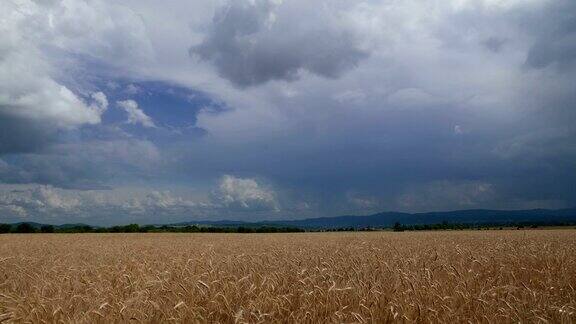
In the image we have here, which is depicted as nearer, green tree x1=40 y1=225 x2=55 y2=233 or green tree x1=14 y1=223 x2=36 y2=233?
green tree x1=14 y1=223 x2=36 y2=233

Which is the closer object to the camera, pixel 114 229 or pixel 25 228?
pixel 25 228

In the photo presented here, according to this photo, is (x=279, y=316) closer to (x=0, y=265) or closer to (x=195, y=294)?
(x=195, y=294)

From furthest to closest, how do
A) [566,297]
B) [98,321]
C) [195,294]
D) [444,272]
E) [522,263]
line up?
[522,263] < [444,272] < [566,297] < [195,294] < [98,321]

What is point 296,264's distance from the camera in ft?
32.8

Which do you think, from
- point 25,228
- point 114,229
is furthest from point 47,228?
point 114,229

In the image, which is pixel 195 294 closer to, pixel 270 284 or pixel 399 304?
pixel 270 284

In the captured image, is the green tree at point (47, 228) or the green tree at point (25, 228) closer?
the green tree at point (25, 228)

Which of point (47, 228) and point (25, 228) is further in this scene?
point (47, 228)

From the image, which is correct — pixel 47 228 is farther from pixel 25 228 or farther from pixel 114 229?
pixel 114 229

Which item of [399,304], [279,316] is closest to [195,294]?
[279,316]

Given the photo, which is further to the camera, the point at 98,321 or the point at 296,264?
the point at 296,264

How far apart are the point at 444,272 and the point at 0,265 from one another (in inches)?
397

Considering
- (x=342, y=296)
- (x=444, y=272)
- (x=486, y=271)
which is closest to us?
(x=342, y=296)

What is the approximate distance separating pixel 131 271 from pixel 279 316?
5.57 m
